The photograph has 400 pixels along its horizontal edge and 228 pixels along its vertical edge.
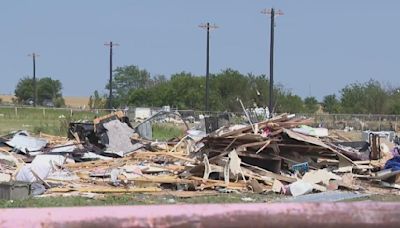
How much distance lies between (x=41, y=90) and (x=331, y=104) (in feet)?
216

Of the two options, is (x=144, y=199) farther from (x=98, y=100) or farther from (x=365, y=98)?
(x=98, y=100)

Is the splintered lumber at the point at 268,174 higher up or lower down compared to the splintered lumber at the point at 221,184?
higher up

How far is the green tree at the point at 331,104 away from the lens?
90100 millimetres

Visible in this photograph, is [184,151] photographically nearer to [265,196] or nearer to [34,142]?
[34,142]

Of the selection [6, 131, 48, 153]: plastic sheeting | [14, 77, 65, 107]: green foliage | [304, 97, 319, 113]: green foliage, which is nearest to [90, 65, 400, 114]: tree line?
[304, 97, 319, 113]: green foliage

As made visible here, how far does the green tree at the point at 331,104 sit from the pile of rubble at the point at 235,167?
72.7m

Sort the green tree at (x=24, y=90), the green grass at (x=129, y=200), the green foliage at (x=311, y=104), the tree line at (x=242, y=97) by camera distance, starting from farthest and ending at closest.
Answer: the green tree at (x=24, y=90) → the green foliage at (x=311, y=104) → the tree line at (x=242, y=97) → the green grass at (x=129, y=200)

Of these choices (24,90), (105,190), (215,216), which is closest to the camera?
(215,216)

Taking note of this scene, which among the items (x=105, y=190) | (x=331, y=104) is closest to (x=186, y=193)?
(x=105, y=190)

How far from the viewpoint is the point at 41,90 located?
137 meters

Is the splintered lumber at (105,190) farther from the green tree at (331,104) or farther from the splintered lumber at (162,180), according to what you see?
the green tree at (331,104)

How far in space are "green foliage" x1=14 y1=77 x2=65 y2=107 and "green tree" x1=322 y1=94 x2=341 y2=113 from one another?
54538 millimetres

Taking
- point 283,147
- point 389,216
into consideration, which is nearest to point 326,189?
point 283,147

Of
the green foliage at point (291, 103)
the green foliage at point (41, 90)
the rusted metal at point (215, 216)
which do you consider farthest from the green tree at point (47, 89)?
the rusted metal at point (215, 216)
